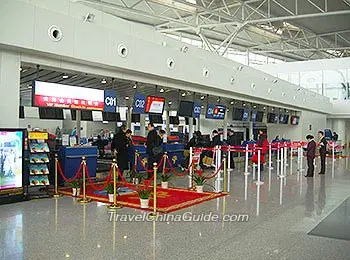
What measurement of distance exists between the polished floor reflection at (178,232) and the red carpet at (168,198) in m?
0.30

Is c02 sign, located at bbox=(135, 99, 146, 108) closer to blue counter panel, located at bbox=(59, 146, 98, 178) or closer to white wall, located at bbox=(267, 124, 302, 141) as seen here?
blue counter panel, located at bbox=(59, 146, 98, 178)

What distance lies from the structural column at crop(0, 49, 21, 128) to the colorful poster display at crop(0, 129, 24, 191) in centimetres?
41

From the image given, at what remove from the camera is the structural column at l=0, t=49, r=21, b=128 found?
25.9 feet

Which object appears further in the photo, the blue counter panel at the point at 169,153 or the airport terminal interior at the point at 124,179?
the blue counter panel at the point at 169,153

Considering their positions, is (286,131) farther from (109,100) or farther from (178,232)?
(178,232)

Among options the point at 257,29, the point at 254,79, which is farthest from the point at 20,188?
the point at 257,29

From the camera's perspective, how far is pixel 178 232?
18.6ft

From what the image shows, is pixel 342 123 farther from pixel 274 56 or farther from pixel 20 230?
pixel 20 230

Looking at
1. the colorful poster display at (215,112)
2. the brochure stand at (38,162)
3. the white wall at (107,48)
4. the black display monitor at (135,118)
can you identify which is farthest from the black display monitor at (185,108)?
the black display monitor at (135,118)

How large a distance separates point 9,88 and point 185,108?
7259 mm

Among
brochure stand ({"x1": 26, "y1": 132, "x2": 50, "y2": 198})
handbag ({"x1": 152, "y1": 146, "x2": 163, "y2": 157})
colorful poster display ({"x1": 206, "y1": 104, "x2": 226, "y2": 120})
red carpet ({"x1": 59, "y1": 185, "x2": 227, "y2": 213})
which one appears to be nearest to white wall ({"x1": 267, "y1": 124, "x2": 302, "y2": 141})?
colorful poster display ({"x1": 206, "y1": 104, "x2": 226, "y2": 120})

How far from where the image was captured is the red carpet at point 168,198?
7.55 meters

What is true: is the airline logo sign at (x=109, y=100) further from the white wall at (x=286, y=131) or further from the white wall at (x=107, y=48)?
the white wall at (x=286, y=131)

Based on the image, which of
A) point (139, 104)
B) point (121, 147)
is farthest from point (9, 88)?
point (139, 104)
